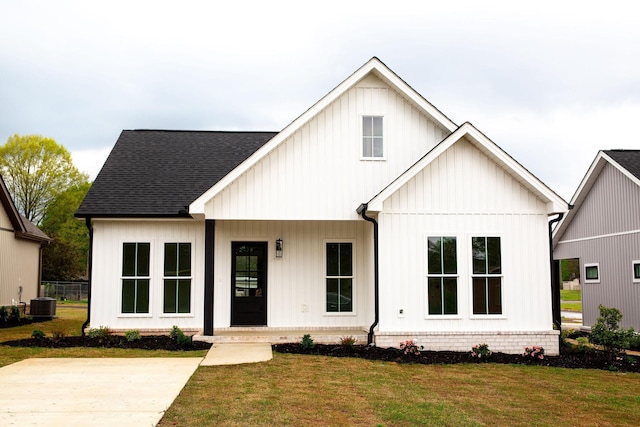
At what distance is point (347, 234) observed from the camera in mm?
15281

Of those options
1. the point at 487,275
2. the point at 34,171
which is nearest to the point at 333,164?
the point at 487,275

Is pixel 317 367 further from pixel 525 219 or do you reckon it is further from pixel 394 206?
pixel 525 219

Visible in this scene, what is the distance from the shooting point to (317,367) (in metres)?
10.7

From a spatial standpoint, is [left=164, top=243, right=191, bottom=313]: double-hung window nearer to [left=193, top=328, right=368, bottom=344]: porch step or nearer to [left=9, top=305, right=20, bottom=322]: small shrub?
[left=193, top=328, right=368, bottom=344]: porch step

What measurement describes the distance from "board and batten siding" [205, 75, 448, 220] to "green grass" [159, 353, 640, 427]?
3769 millimetres

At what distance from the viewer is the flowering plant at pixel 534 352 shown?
12260 mm

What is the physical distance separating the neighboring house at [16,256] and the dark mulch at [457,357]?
13.1 meters

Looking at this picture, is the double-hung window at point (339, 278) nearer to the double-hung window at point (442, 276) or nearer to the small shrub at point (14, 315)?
the double-hung window at point (442, 276)

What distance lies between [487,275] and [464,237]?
929mm

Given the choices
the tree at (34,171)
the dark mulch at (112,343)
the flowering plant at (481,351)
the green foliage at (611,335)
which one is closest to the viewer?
the green foliage at (611,335)

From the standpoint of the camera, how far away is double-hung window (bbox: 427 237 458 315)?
42.2 ft

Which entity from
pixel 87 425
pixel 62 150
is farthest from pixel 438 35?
pixel 62 150

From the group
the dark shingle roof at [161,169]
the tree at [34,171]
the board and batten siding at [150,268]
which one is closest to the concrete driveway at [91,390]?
the board and batten siding at [150,268]

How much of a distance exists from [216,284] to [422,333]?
5198mm
